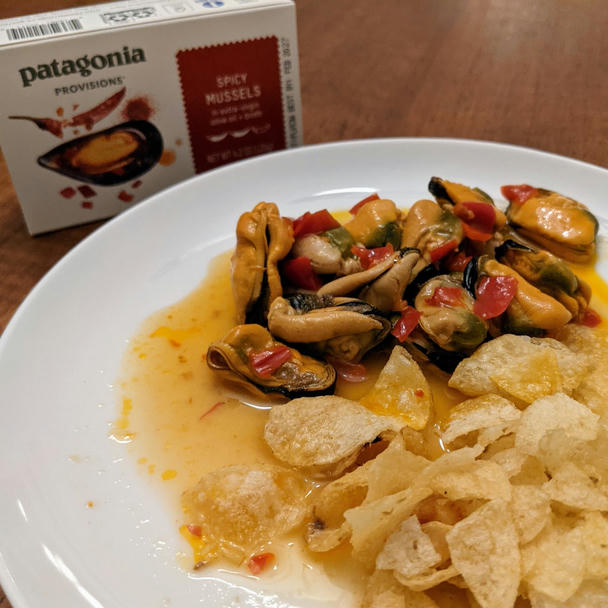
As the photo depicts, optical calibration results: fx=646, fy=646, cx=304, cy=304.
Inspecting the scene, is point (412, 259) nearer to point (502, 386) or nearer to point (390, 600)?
point (502, 386)

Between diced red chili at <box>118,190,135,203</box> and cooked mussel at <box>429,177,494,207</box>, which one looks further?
diced red chili at <box>118,190,135,203</box>

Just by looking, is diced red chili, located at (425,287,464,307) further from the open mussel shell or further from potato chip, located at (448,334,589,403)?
the open mussel shell

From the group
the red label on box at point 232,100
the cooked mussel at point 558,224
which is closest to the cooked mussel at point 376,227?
the cooked mussel at point 558,224

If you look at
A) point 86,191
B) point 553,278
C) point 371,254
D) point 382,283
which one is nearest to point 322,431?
point 382,283

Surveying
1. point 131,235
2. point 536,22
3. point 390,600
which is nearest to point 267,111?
point 131,235

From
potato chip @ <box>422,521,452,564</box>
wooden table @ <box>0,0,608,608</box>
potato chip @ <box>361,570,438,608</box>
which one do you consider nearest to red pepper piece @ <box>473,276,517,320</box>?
potato chip @ <box>422,521,452,564</box>
